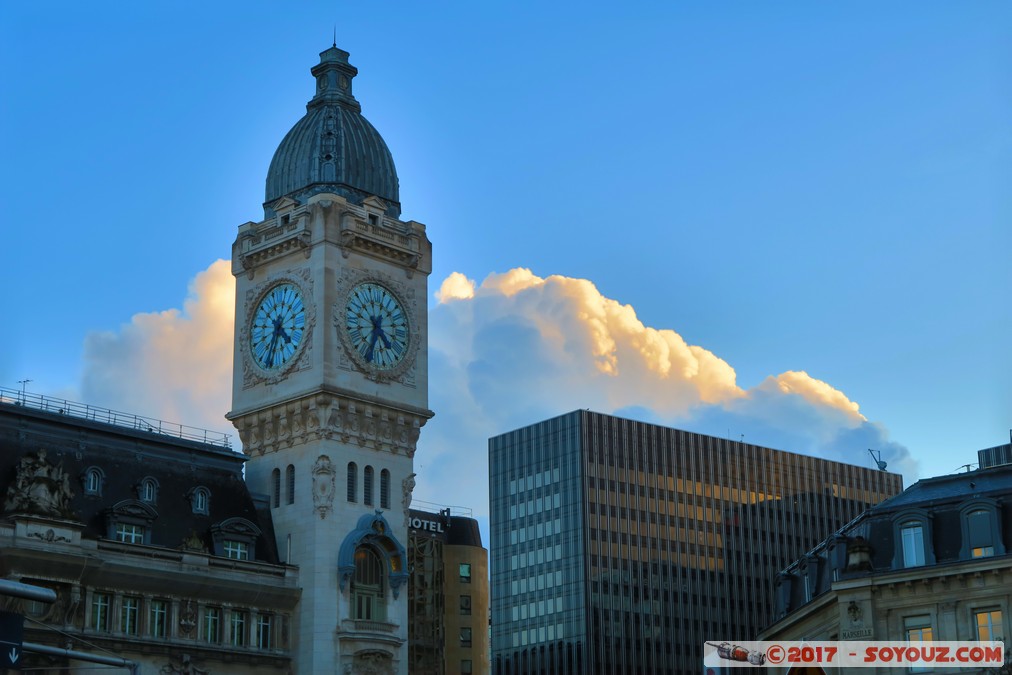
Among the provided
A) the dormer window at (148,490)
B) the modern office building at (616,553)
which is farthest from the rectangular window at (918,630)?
the modern office building at (616,553)

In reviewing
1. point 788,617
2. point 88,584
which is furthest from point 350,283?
point 788,617

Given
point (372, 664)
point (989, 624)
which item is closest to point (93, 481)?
point (372, 664)

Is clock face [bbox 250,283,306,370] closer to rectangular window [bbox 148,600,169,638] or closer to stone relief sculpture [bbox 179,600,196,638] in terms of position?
stone relief sculpture [bbox 179,600,196,638]

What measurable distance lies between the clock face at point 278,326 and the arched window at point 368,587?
12.7m

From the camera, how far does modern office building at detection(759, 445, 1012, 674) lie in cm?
7419

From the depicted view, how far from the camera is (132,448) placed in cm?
9206

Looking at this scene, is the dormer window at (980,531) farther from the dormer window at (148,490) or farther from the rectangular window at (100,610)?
the dormer window at (148,490)

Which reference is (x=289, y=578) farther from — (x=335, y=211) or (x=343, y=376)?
(x=335, y=211)

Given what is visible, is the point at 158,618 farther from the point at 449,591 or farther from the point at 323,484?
the point at 449,591

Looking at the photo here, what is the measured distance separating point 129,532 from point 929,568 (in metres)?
41.7

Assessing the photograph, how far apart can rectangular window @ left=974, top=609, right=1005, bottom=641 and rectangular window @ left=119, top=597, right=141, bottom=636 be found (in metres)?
42.2

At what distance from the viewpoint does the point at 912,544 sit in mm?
78062

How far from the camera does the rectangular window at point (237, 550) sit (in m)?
91.9

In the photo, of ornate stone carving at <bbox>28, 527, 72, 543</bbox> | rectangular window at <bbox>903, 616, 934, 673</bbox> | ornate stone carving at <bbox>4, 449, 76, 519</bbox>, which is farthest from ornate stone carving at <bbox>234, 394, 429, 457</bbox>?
rectangular window at <bbox>903, 616, 934, 673</bbox>
